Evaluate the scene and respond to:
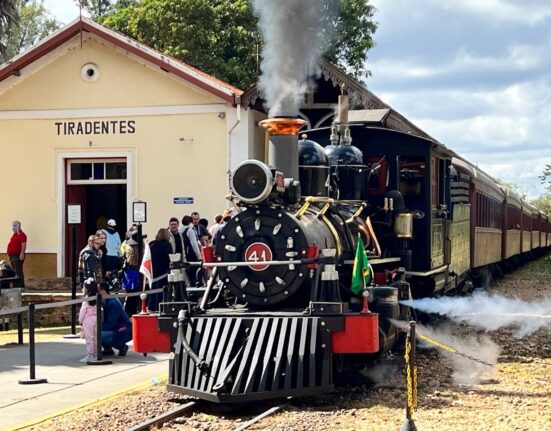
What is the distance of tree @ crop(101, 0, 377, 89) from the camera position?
94.4ft

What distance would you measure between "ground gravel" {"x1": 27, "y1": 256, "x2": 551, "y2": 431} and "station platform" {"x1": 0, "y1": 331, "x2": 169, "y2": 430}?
353mm

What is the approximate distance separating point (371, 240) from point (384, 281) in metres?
0.52

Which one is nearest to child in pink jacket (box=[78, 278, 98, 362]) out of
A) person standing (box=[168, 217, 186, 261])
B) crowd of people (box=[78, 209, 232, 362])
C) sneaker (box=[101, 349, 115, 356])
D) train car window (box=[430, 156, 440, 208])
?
crowd of people (box=[78, 209, 232, 362])

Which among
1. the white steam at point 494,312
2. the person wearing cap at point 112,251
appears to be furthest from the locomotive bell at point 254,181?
the person wearing cap at point 112,251

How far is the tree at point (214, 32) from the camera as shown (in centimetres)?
2878

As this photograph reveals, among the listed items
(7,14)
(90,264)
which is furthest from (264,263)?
(7,14)

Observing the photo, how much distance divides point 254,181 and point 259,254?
26.4 inches

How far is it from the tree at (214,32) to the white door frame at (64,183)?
1009 cm

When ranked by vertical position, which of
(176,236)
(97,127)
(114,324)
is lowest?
(114,324)

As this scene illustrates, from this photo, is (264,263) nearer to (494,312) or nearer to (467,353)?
(467,353)

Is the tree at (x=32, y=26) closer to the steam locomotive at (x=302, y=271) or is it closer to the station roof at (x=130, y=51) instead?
the station roof at (x=130, y=51)

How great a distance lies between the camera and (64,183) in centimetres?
1912

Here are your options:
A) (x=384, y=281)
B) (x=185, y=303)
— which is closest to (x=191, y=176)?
(x=384, y=281)

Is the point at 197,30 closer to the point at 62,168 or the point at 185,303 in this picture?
the point at 62,168
